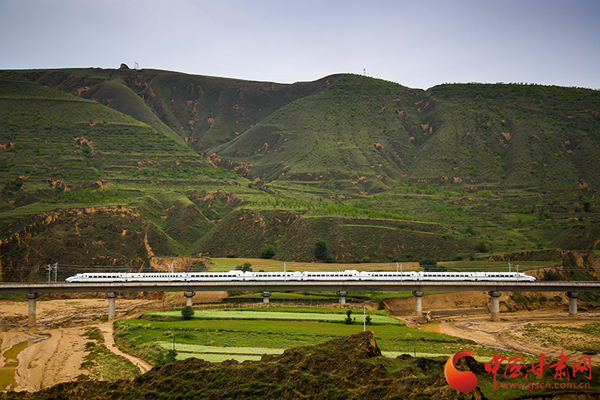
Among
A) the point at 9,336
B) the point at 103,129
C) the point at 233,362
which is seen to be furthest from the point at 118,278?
the point at 103,129

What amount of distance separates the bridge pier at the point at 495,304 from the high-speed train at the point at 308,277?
295 centimetres

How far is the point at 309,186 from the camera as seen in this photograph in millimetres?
159250

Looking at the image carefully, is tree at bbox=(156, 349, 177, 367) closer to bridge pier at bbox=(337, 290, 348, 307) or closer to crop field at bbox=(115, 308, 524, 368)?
crop field at bbox=(115, 308, 524, 368)

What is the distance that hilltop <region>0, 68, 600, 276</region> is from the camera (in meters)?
106

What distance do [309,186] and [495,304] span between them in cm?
9134

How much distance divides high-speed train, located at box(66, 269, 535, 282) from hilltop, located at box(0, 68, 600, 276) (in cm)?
1986

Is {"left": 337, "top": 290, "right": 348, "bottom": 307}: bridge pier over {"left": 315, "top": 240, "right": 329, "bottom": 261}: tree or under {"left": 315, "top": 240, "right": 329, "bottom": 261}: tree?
under

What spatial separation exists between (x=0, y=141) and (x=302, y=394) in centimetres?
14243

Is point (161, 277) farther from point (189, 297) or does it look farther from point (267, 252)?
point (267, 252)

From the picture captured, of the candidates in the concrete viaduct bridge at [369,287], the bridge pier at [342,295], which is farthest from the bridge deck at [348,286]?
the bridge pier at [342,295]

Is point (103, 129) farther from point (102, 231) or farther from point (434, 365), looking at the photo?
point (434, 365)

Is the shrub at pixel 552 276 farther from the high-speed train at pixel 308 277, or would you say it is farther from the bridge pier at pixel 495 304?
the bridge pier at pixel 495 304

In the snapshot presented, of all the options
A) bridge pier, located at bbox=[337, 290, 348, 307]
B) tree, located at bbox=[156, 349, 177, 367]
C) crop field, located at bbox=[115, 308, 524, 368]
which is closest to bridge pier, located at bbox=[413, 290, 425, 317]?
crop field, located at bbox=[115, 308, 524, 368]

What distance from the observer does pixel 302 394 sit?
2919 cm
